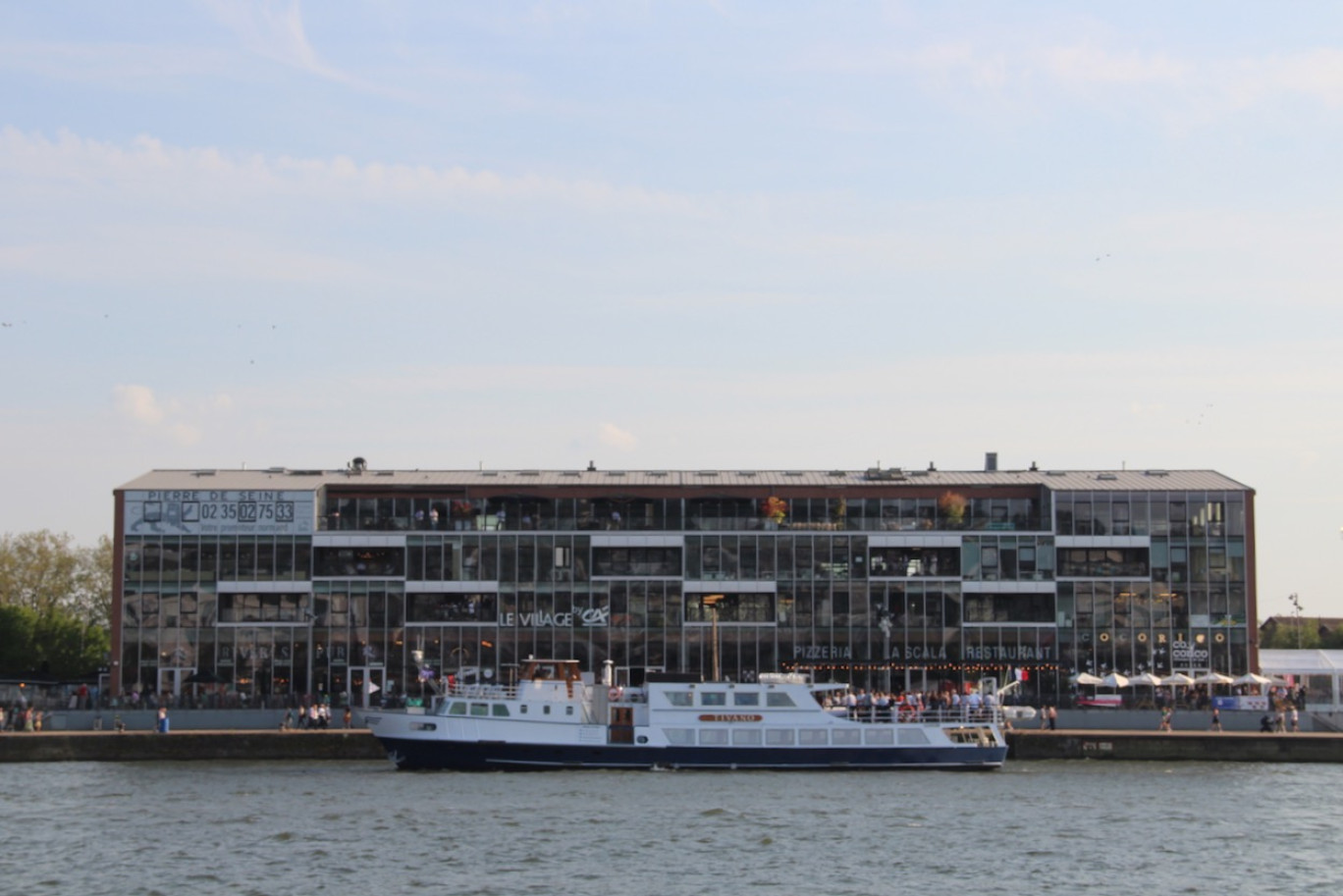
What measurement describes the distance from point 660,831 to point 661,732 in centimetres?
1934

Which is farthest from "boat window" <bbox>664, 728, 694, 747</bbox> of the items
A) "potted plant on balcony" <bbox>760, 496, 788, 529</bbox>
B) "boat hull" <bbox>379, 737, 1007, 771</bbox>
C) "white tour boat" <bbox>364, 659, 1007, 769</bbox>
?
"potted plant on balcony" <bbox>760, 496, 788, 529</bbox>

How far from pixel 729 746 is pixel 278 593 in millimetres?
40750

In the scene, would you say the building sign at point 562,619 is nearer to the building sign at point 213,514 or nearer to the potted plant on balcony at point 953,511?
the building sign at point 213,514

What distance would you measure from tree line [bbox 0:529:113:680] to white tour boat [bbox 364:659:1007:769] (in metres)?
67.8

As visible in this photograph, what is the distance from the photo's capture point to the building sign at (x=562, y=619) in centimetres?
11006

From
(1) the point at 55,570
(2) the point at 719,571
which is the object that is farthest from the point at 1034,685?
(1) the point at 55,570

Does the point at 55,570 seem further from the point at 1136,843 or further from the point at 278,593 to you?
the point at 1136,843

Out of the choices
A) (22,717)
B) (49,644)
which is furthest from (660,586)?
(49,644)

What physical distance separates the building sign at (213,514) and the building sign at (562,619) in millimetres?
13474

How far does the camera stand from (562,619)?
11031 centimetres

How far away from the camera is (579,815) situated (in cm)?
6250

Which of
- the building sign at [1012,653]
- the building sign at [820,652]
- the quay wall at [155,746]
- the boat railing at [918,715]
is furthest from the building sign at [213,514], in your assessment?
the boat railing at [918,715]

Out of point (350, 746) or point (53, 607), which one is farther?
point (53, 607)

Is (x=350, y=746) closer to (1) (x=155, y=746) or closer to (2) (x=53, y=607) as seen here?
(1) (x=155, y=746)
